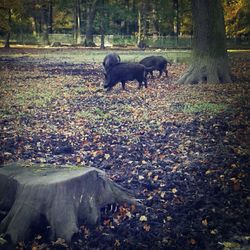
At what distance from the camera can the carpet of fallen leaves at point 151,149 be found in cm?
284

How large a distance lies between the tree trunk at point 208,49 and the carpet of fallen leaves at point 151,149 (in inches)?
9.3

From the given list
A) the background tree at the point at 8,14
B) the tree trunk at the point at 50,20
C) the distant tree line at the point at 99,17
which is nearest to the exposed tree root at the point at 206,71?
the distant tree line at the point at 99,17

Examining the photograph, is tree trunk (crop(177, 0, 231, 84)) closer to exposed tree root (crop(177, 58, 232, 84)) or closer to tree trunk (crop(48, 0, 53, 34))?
exposed tree root (crop(177, 58, 232, 84))

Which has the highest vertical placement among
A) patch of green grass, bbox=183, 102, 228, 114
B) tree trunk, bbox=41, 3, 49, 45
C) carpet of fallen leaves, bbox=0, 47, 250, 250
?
tree trunk, bbox=41, 3, 49, 45

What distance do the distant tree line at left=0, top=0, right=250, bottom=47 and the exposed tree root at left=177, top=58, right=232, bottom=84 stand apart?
1855 millimetres

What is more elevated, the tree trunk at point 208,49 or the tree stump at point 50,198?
the tree trunk at point 208,49

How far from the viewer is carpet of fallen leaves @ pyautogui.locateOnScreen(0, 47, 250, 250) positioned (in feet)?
9.30

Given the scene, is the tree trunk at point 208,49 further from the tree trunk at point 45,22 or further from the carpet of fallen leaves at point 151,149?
the tree trunk at point 45,22

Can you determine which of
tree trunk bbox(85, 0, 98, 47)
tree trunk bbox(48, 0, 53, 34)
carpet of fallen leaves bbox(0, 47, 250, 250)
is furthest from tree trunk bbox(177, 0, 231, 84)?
tree trunk bbox(48, 0, 53, 34)

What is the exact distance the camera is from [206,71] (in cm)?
695

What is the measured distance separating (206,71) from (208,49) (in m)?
0.40

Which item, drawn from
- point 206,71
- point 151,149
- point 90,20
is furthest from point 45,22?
point 206,71

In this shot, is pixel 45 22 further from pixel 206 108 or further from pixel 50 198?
pixel 206 108

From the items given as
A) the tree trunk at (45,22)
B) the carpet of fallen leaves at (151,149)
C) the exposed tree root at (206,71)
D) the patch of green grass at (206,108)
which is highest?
the tree trunk at (45,22)
